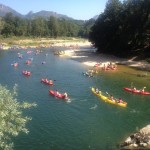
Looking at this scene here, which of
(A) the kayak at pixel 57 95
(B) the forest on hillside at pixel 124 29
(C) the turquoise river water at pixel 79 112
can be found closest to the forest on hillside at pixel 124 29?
(B) the forest on hillside at pixel 124 29

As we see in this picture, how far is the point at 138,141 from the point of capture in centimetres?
3128

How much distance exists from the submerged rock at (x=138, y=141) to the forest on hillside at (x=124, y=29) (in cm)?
5176

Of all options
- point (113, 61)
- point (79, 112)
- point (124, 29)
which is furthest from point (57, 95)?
point (124, 29)

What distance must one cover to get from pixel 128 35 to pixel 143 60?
9.53 metres

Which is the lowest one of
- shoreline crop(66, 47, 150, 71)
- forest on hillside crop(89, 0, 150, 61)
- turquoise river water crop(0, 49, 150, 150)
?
turquoise river water crop(0, 49, 150, 150)

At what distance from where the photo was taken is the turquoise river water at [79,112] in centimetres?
3306

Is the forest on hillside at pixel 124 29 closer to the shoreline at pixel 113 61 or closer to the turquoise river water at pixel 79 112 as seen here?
the shoreline at pixel 113 61

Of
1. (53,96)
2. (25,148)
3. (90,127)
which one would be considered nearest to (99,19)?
(53,96)

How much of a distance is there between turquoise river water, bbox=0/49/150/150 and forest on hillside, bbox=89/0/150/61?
18114mm

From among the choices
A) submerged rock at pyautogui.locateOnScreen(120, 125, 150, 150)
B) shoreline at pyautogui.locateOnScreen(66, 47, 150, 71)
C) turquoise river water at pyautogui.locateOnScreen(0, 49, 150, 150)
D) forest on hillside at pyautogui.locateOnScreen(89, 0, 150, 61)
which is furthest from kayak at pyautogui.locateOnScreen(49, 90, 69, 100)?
forest on hillside at pyautogui.locateOnScreen(89, 0, 150, 61)

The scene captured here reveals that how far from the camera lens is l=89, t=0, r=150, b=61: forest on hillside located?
277ft

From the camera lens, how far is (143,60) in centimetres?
8225

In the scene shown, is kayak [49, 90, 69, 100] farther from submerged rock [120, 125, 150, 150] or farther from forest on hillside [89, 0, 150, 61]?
forest on hillside [89, 0, 150, 61]

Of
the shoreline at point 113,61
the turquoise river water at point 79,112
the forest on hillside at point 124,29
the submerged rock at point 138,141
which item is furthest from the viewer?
the forest on hillside at point 124,29
